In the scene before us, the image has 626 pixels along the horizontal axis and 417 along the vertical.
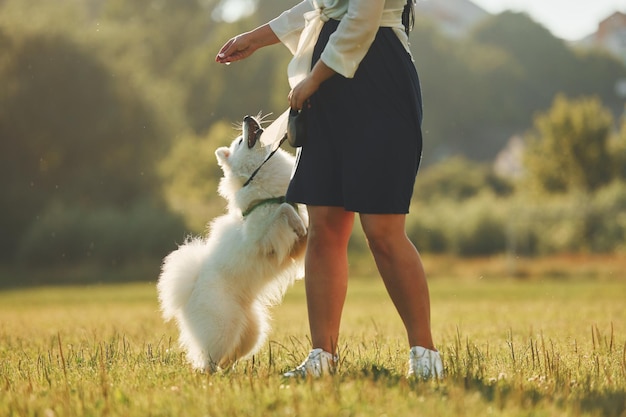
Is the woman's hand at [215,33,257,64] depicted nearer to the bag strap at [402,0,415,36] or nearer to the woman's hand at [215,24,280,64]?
the woman's hand at [215,24,280,64]

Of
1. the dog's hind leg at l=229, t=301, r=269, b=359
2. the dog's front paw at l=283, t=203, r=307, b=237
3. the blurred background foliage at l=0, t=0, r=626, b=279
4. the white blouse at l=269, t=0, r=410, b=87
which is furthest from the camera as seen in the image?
the blurred background foliage at l=0, t=0, r=626, b=279

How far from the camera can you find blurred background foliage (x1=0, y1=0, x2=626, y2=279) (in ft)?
82.4

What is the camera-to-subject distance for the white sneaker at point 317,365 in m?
3.52

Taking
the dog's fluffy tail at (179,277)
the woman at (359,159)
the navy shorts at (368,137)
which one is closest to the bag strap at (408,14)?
the woman at (359,159)

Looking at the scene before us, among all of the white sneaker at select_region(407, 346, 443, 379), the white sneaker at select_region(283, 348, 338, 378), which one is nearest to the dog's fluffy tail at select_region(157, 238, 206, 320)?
the white sneaker at select_region(283, 348, 338, 378)

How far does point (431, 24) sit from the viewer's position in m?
65.2

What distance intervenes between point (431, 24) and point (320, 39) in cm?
6354

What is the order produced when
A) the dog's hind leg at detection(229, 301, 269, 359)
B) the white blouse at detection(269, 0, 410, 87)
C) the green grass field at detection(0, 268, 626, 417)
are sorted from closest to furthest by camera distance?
the green grass field at detection(0, 268, 626, 417), the white blouse at detection(269, 0, 410, 87), the dog's hind leg at detection(229, 301, 269, 359)

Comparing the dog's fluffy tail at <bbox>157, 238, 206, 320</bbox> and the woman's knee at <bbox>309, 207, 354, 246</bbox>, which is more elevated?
the woman's knee at <bbox>309, 207, 354, 246</bbox>

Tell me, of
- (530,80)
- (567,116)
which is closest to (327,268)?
(567,116)

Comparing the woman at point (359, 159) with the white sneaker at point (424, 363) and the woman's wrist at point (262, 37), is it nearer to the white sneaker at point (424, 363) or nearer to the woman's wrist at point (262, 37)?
the white sneaker at point (424, 363)

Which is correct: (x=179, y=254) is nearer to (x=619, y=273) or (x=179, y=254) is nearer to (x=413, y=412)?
(x=413, y=412)

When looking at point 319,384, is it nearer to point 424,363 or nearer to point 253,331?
point 424,363

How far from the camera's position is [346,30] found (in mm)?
3523
